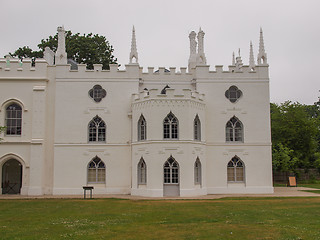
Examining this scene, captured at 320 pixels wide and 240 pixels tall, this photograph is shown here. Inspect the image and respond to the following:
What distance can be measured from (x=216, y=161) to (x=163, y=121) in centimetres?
505

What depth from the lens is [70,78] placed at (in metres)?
26.8

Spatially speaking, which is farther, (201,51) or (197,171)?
(201,51)

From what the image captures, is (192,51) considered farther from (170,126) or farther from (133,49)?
(170,126)

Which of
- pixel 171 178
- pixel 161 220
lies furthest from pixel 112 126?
pixel 161 220

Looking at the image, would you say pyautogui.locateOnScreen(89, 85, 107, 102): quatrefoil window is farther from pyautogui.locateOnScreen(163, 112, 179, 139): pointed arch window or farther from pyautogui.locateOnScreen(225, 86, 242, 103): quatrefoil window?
pyautogui.locateOnScreen(225, 86, 242, 103): quatrefoil window

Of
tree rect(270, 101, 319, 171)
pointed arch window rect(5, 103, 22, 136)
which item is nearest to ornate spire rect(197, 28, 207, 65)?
pointed arch window rect(5, 103, 22, 136)

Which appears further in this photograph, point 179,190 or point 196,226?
point 179,190

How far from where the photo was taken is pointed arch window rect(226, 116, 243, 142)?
26.8m

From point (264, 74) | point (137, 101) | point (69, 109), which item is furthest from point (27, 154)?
point (264, 74)

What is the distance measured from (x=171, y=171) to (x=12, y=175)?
12257 millimetres

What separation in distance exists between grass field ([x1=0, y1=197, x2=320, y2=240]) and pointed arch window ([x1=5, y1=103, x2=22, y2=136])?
26.6 ft

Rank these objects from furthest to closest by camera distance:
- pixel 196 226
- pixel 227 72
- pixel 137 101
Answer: pixel 227 72, pixel 137 101, pixel 196 226

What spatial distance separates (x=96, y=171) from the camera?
26.2m

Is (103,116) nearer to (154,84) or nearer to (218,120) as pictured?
(154,84)
